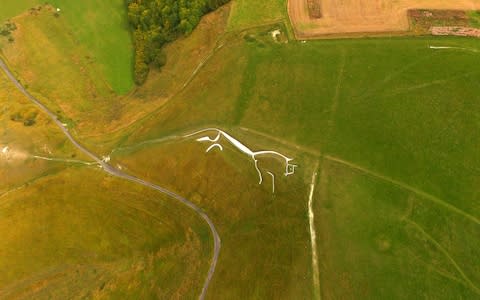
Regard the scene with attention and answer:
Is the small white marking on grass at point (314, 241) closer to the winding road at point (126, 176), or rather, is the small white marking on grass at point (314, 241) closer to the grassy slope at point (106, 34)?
the winding road at point (126, 176)

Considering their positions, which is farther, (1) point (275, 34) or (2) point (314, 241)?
(1) point (275, 34)

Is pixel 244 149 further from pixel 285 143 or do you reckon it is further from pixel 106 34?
pixel 106 34

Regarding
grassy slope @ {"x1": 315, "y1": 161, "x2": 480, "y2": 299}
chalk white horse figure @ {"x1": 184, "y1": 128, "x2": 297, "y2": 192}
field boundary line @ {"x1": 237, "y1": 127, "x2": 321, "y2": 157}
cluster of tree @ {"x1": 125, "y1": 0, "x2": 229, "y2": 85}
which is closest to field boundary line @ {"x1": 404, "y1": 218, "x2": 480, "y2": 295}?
grassy slope @ {"x1": 315, "y1": 161, "x2": 480, "y2": 299}

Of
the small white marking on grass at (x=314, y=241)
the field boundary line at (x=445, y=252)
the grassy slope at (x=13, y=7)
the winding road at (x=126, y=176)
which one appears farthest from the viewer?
the grassy slope at (x=13, y=7)

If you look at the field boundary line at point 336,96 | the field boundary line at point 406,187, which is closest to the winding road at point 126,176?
the field boundary line at point 406,187

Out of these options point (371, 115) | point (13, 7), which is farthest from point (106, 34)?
point (371, 115)

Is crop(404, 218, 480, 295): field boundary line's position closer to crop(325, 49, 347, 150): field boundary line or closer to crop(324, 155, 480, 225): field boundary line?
crop(324, 155, 480, 225): field boundary line
